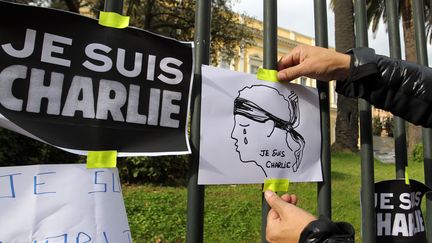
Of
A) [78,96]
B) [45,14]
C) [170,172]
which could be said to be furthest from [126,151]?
[170,172]

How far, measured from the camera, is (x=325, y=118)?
1.56 metres

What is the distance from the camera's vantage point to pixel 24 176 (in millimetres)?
1009

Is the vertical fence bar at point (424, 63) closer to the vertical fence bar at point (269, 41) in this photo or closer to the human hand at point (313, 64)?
the human hand at point (313, 64)

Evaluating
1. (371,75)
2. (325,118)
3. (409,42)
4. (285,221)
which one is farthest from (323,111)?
(409,42)

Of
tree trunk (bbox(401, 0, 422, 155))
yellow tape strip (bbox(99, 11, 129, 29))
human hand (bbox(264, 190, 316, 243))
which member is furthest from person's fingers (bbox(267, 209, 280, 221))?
tree trunk (bbox(401, 0, 422, 155))

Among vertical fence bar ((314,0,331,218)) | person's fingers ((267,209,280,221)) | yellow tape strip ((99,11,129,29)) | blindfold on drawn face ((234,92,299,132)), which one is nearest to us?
yellow tape strip ((99,11,129,29))

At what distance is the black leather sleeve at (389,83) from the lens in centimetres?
141

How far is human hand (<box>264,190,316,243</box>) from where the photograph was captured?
3.61 ft

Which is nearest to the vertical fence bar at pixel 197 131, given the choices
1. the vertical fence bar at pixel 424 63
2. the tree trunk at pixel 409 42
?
the vertical fence bar at pixel 424 63

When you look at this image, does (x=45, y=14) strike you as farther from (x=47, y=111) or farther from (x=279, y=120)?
(x=279, y=120)

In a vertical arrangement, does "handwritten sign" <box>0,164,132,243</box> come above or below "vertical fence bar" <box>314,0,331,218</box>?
below

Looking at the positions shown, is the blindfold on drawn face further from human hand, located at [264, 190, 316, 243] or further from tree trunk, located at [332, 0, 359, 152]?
tree trunk, located at [332, 0, 359, 152]

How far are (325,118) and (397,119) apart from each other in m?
0.45

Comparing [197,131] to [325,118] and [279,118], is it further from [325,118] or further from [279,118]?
[325,118]
